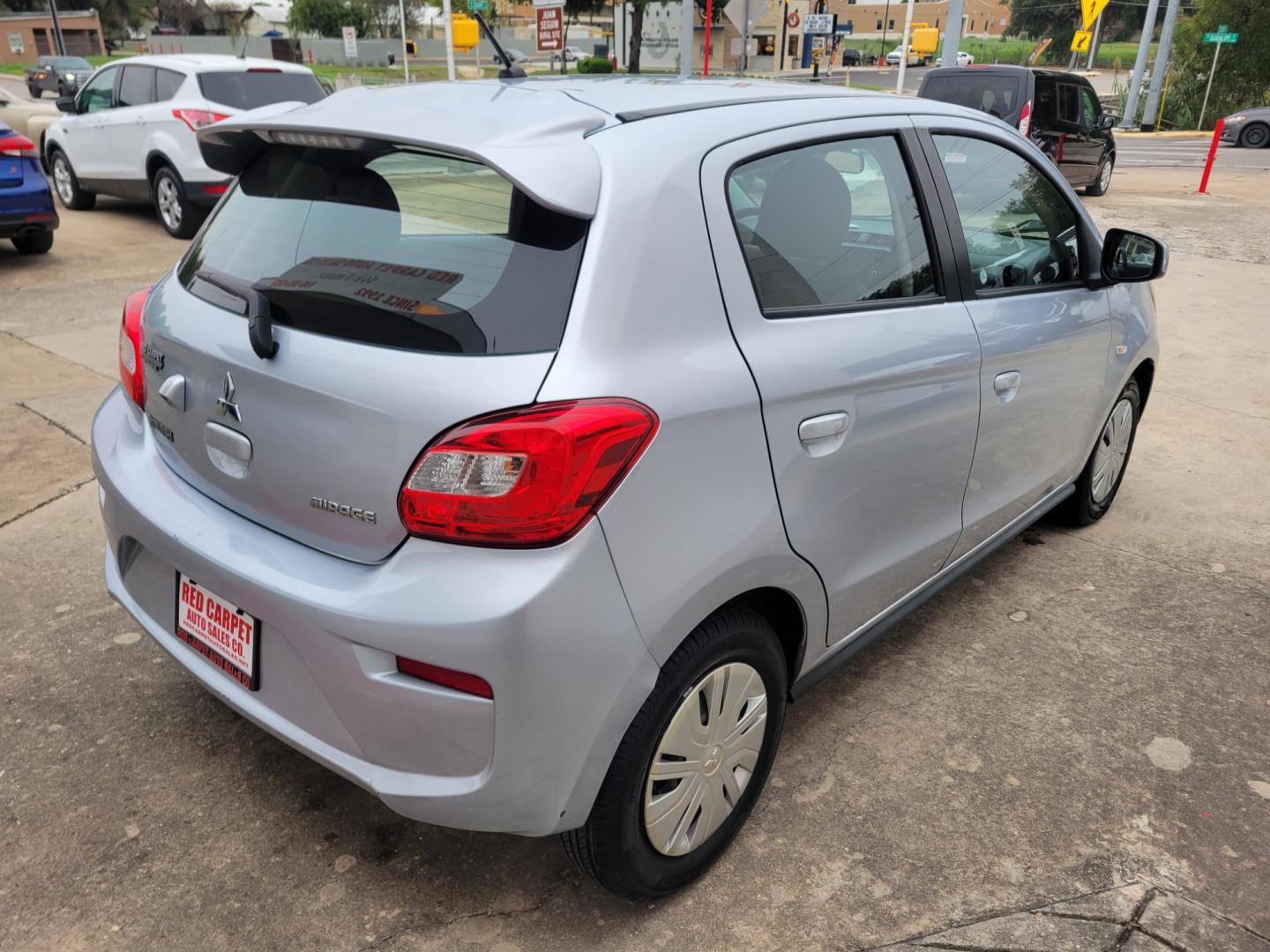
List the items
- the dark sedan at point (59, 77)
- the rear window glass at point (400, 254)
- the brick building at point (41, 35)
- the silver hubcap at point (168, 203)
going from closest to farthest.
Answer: the rear window glass at point (400, 254)
the silver hubcap at point (168, 203)
the dark sedan at point (59, 77)
the brick building at point (41, 35)

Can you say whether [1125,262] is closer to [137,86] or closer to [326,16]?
[137,86]

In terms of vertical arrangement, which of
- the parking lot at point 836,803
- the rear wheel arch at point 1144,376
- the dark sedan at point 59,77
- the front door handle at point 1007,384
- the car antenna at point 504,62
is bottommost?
the dark sedan at point 59,77

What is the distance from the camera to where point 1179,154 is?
23953 millimetres

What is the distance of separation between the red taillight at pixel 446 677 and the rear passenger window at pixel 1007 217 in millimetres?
1886

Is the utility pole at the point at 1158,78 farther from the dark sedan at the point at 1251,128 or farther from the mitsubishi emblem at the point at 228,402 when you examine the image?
the mitsubishi emblem at the point at 228,402

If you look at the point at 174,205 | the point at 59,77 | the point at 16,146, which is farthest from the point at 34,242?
the point at 59,77

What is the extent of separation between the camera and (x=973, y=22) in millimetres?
125688

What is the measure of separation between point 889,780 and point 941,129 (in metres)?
1.82

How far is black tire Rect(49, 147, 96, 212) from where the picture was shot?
1125 cm

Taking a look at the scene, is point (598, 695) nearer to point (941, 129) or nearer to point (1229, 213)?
point (941, 129)

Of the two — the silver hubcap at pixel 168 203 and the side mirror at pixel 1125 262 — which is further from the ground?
the side mirror at pixel 1125 262

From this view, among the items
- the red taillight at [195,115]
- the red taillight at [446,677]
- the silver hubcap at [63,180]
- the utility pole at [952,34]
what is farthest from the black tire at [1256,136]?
the red taillight at [446,677]

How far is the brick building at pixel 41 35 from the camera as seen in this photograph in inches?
2680

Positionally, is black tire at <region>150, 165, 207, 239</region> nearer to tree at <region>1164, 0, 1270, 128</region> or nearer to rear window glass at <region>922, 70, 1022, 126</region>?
rear window glass at <region>922, 70, 1022, 126</region>
